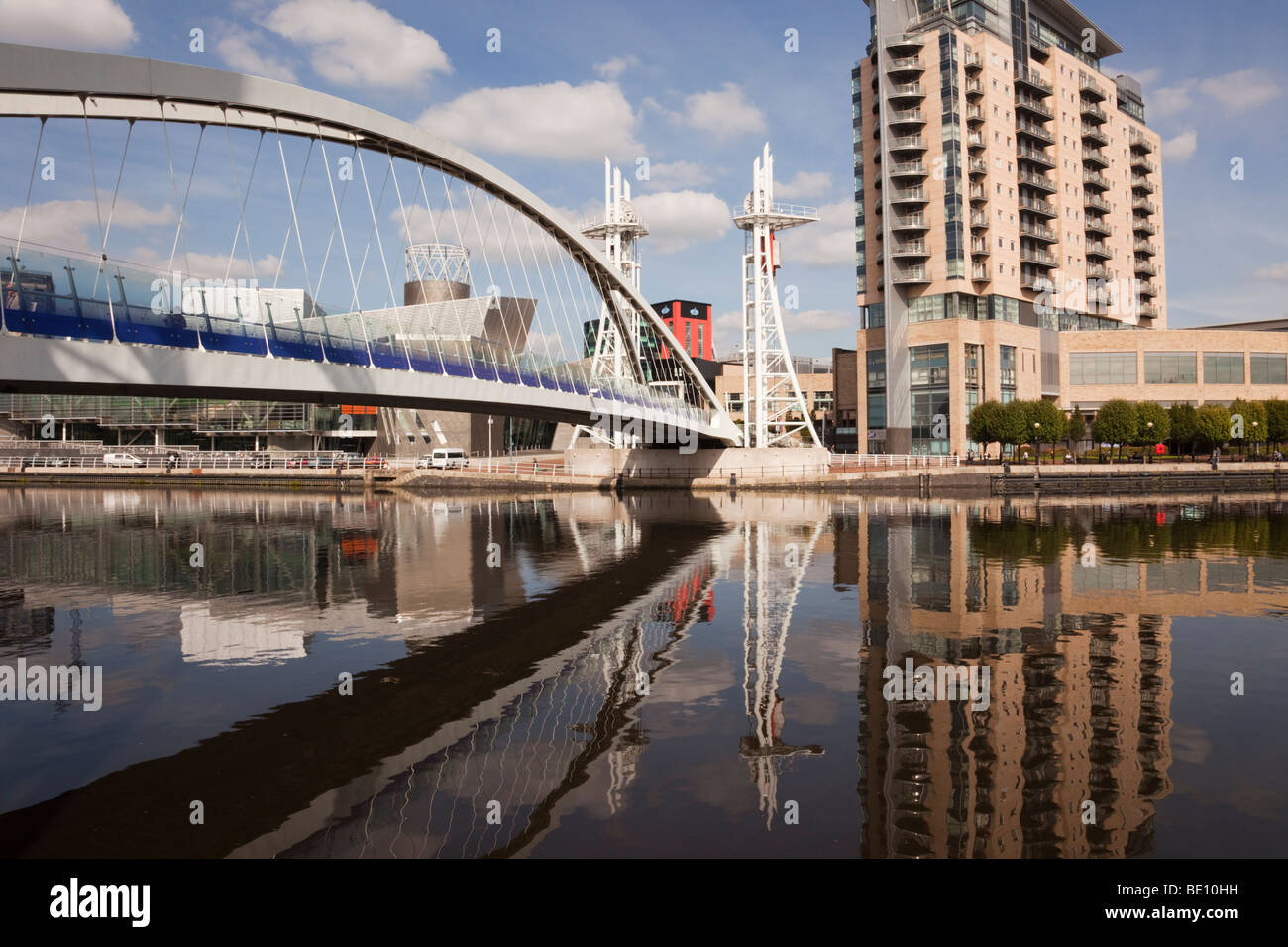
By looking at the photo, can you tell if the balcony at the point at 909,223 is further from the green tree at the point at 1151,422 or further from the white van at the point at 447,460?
the white van at the point at 447,460

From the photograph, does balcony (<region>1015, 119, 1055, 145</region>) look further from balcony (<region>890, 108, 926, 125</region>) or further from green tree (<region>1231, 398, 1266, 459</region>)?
green tree (<region>1231, 398, 1266, 459</region>)

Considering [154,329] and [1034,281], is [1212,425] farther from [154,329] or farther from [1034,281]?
[154,329]

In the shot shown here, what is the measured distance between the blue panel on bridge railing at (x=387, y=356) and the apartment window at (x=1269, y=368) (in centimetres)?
8437

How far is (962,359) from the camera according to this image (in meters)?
70.7

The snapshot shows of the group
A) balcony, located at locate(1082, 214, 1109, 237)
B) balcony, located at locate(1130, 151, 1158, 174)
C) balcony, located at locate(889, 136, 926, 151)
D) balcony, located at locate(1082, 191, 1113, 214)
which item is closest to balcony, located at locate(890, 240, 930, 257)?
balcony, located at locate(889, 136, 926, 151)

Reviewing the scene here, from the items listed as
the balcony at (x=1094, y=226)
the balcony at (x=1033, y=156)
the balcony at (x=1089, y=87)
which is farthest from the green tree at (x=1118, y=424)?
the balcony at (x=1089, y=87)

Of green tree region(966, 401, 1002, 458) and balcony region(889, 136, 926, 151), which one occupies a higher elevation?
balcony region(889, 136, 926, 151)

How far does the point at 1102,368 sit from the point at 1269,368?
53.0ft

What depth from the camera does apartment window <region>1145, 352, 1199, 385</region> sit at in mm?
80188

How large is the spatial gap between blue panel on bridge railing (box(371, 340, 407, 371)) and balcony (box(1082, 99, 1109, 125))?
269 feet

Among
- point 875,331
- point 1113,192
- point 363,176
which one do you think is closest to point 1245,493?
point 875,331

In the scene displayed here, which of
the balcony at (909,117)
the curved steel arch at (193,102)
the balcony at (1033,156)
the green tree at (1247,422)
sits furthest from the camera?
the balcony at (1033,156)

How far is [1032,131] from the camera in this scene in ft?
249

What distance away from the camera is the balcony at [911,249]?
71.1 metres
